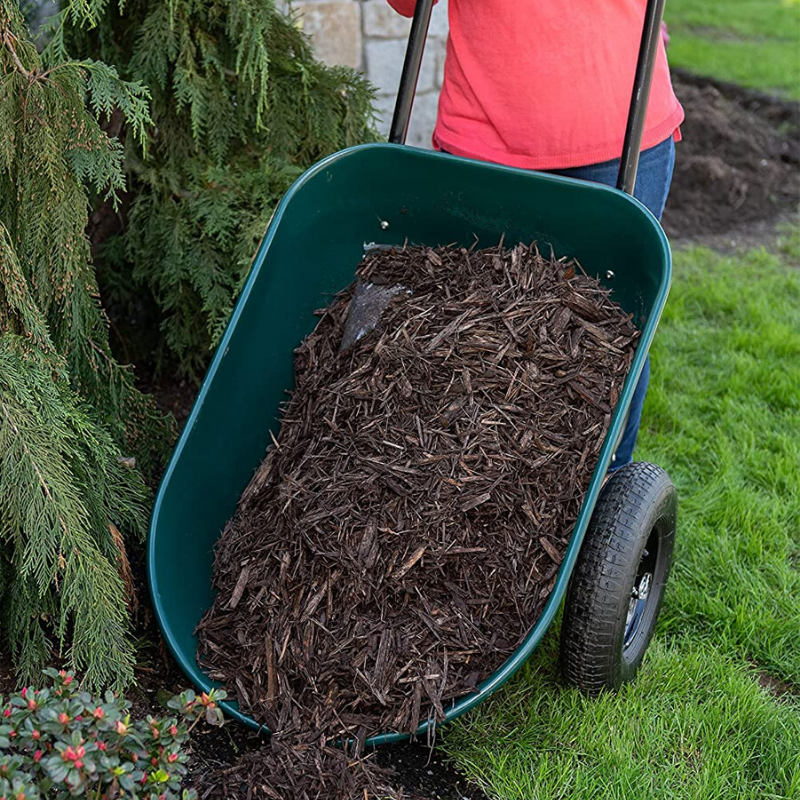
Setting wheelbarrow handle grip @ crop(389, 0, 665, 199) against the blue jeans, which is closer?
wheelbarrow handle grip @ crop(389, 0, 665, 199)

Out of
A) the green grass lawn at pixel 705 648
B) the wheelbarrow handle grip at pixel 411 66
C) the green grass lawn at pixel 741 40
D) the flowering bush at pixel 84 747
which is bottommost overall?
the green grass lawn at pixel 705 648

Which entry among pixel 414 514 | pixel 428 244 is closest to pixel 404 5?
pixel 428 244

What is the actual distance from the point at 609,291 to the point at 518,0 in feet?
2.27

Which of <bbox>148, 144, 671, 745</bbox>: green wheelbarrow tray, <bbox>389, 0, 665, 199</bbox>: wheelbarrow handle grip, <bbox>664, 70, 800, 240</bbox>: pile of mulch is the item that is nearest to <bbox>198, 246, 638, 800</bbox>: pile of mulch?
<bbox>148, 144, 671, 745</bbox>: green wheelbarrow tray

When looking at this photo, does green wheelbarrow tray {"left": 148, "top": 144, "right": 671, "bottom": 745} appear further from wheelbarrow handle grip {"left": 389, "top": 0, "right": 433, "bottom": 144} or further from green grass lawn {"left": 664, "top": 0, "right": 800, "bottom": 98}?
green grass lawn {"left": 664, "top": 0, "right": 800, "bottom": 98}

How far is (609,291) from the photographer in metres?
2.20

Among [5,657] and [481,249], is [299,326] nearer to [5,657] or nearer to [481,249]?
[481,249]

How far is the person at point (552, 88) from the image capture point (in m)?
2.21

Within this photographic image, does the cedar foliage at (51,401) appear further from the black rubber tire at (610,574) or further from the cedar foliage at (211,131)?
the black rubber tire at (610,574)

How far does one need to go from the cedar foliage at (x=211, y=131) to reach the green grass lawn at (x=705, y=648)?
136 centimetres

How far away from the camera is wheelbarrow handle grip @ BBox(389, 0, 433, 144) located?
2.27 meters

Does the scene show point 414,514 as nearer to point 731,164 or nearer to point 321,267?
point 321,267

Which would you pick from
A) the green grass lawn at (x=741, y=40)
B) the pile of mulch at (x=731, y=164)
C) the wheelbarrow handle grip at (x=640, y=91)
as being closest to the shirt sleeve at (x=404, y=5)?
the wheelbarrow handle grip at (x=640, y=91)

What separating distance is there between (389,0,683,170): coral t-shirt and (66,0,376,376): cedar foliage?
1.92 ft
